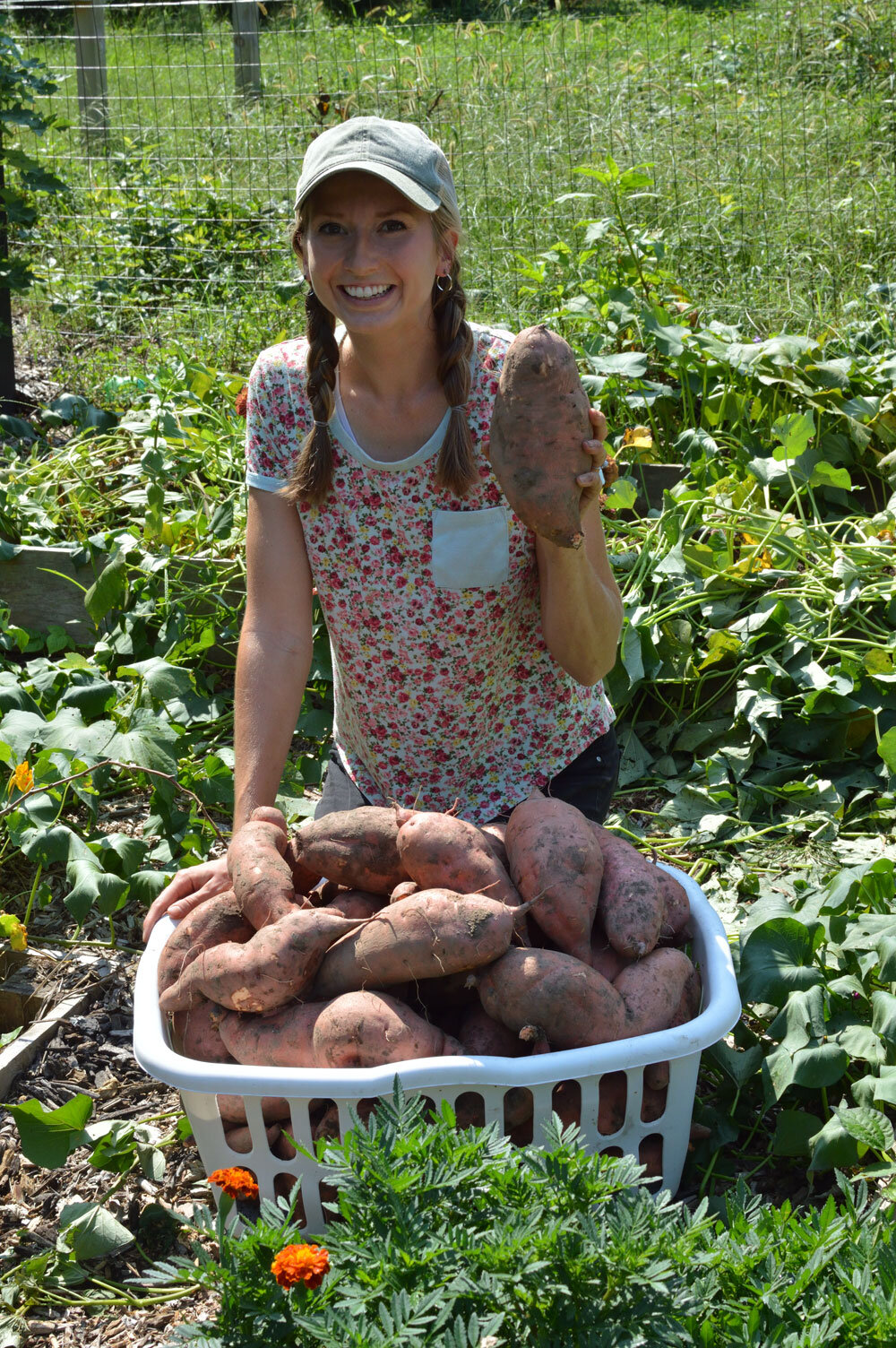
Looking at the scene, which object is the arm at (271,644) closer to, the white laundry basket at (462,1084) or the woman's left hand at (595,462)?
the white laundry basket at (462,1084)

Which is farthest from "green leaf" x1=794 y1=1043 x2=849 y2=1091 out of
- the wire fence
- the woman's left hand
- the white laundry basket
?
the wire fence

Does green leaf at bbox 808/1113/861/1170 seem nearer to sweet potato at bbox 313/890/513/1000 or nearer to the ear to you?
sweet potato at bbox 313/890/513/1000

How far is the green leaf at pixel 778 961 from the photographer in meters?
1.68

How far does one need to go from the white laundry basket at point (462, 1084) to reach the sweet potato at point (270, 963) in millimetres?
87

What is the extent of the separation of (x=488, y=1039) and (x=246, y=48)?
7.04 metres

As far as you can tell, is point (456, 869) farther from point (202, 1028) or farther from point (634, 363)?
point (634, 363)

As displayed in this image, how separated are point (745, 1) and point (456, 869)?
1052 centimetres

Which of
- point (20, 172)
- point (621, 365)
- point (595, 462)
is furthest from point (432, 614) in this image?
point (20, 172)

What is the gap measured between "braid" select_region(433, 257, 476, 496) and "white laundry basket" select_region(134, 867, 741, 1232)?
815 mm

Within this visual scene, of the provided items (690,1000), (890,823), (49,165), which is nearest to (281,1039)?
(690,1000)

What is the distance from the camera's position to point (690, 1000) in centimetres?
161

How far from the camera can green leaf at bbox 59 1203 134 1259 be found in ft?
5.21

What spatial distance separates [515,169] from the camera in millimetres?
5891

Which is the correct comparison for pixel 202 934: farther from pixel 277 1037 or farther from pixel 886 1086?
pixel 886 1086
